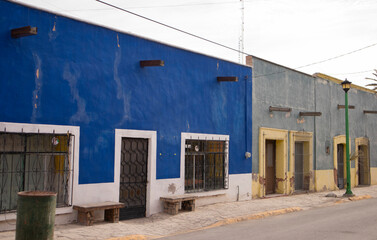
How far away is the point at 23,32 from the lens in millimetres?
8445

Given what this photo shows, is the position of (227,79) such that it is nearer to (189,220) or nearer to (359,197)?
(189,220)

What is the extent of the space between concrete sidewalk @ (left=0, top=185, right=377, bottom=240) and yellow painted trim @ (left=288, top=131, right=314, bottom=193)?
4.43 ft

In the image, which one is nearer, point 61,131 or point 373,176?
point 61,131

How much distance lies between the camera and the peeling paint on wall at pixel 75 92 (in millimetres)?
9805

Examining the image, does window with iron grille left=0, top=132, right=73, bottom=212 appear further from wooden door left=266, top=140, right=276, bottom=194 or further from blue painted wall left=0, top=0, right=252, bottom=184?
wooden door left=266, top=140, right=276, bottom=194

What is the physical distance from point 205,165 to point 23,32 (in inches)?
288

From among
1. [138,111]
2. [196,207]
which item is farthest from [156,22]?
[196,207]

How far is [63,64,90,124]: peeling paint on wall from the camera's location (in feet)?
32.2

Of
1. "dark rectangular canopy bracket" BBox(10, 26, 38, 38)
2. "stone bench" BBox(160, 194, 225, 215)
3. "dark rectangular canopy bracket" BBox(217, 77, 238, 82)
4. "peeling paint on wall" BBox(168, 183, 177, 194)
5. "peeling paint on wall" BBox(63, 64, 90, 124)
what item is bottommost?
"stone bench" BBox(160, 194, 225, 215)

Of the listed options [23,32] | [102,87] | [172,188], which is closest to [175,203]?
[172,188]

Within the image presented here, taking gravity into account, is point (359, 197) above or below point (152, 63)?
below

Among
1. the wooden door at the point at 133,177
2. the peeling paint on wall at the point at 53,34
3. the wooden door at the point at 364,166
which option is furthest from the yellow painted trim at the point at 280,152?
the peeling paint on wall at the point at 53,34

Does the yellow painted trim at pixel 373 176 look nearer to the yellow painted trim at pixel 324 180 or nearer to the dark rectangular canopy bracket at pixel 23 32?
the yellow painted trim at pixel 324 180

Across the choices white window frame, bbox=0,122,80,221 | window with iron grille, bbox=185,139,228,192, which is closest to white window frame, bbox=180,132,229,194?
window with iron grille, bbox=185,139,228,192
